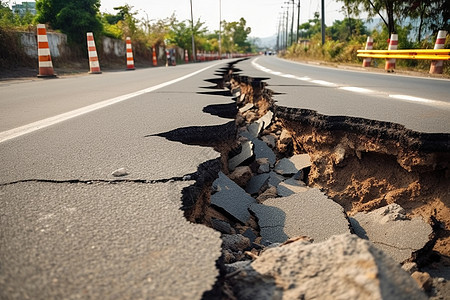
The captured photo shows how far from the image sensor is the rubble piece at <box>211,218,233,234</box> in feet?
6.84

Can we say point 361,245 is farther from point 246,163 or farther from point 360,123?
point 246,163

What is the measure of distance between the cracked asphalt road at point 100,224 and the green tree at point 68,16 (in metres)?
13.0

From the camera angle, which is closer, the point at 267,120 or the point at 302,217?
the point at 302,217

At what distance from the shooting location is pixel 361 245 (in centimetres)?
97

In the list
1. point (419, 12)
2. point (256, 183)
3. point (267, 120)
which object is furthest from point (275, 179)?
point (419, 12)

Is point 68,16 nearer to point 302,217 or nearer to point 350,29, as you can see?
point 302,217

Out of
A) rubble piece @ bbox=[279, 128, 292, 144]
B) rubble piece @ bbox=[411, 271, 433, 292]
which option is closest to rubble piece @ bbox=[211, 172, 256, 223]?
rubble piece @ bbox=[411, 271, 433, 292]

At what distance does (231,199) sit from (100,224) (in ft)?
4.72

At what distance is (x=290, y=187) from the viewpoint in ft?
10.2

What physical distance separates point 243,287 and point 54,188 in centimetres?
102

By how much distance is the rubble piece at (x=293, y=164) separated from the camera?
343cm

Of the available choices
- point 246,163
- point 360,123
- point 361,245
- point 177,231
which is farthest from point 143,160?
point 360,123

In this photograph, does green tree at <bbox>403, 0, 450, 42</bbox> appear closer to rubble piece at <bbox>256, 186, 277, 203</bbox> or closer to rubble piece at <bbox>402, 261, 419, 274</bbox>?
rubble piece at <bbox>256, 186, 277, 203</bbox>

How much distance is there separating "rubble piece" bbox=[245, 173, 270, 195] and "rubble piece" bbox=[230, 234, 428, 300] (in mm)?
2011
